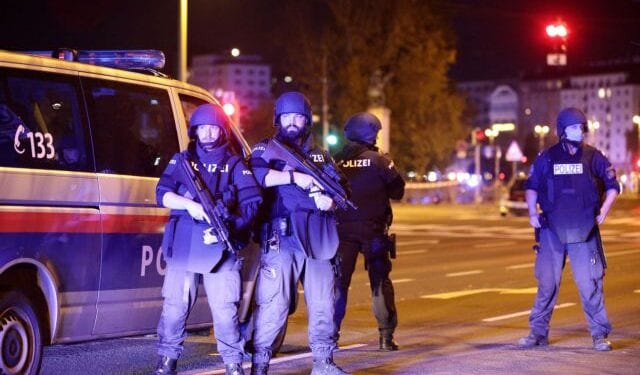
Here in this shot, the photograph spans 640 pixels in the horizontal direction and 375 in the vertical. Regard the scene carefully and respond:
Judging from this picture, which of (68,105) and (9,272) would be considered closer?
(9,272)

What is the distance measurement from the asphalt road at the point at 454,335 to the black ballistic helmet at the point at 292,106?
191cm

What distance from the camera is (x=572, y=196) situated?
31.2 ft

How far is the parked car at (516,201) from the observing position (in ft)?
128

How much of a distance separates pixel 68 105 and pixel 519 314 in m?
6.24

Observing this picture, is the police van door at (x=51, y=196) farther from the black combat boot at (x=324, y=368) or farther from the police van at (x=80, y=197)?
the black combat boot at (x=324, y=368)

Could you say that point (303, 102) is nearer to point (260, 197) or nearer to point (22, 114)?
point (260, 197)

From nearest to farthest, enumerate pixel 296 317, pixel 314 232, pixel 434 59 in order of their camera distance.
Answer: pixel 314 232 < pixel 296 317 < pixel 434 59

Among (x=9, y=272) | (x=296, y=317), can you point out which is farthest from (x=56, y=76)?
(x=296, y=317)

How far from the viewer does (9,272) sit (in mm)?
7188

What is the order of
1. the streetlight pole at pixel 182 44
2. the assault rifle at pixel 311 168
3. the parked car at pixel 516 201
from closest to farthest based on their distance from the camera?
the assault rifle at pixel 311 168, the streetlight pole at pixel 182 44, the parked car at pixel 516 201

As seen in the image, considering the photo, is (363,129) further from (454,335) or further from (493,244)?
(493,244)

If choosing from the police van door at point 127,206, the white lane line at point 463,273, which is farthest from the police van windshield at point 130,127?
the white lane line at point 463,273

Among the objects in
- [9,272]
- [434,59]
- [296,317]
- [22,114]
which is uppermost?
[434,59]

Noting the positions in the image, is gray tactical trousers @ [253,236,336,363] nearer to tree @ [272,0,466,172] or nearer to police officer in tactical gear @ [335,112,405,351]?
police officer in tactical gear @ [335,112,405,351]
